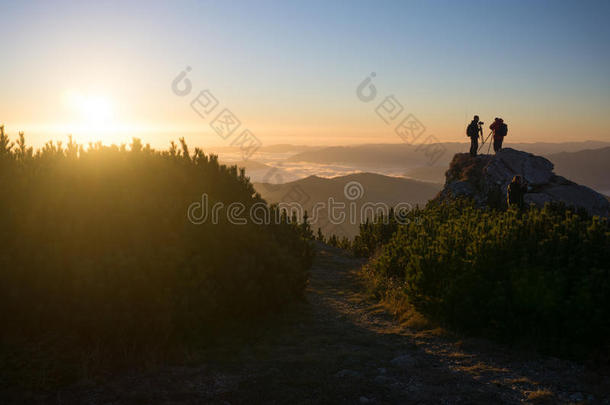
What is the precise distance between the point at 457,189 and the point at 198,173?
15.1 metres

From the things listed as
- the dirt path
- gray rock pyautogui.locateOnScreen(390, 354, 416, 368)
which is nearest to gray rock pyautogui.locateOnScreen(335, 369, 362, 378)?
the dirt path

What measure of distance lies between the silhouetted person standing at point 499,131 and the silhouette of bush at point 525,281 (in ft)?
48.6

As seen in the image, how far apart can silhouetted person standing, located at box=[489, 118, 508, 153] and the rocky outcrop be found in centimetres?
81

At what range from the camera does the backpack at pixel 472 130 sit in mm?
21578

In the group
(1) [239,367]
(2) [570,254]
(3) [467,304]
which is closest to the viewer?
(1) [239,367]

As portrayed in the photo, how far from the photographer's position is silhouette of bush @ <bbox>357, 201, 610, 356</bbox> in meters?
6.12

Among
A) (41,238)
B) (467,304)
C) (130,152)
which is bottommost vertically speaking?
(467,304)

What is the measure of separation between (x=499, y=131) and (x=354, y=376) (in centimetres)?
1931

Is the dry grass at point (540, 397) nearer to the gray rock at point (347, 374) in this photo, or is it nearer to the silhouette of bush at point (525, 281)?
the silhouette of bush at point (525, 281)

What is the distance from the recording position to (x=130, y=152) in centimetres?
734

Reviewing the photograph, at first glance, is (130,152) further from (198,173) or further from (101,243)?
(101,243)

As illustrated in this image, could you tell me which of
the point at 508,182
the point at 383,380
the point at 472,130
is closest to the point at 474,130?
the point at 472,130

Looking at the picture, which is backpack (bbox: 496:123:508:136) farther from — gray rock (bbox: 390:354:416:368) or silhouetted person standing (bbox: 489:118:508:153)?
gray rock (bbox: 390:354:416:368)

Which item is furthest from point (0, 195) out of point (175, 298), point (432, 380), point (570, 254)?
point (570, 254)
